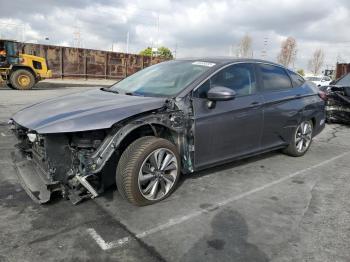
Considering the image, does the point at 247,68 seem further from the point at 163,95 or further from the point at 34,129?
the point at 34,129

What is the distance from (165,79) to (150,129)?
0.86 m

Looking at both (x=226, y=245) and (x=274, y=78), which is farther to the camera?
(x=274, y=78)

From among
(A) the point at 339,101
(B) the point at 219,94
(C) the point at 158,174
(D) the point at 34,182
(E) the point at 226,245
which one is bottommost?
(E) the point at 226,245

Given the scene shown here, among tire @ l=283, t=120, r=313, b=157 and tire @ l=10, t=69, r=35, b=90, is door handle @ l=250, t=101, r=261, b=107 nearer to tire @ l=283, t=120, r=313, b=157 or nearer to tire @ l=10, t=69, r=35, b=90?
tire @ l=283, t=120, r=313, b=157

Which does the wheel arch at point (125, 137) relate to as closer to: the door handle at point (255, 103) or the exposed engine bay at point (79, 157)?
the exposed engine bay at point (79, 157)

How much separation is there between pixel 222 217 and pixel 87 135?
→ 1.55 meters

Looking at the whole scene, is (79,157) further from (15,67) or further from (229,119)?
(15,67)

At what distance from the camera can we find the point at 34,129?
3.14 meters

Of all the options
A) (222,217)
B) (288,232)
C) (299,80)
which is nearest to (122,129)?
(222,217)

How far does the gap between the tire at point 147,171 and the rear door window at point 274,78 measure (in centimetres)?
192

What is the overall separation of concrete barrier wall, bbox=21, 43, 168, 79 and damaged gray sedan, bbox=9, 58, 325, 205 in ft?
72.7

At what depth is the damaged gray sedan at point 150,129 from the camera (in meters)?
3.24

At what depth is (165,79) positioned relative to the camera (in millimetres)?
4297

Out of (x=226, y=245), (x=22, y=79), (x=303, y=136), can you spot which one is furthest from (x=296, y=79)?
(x=22, y=79)
